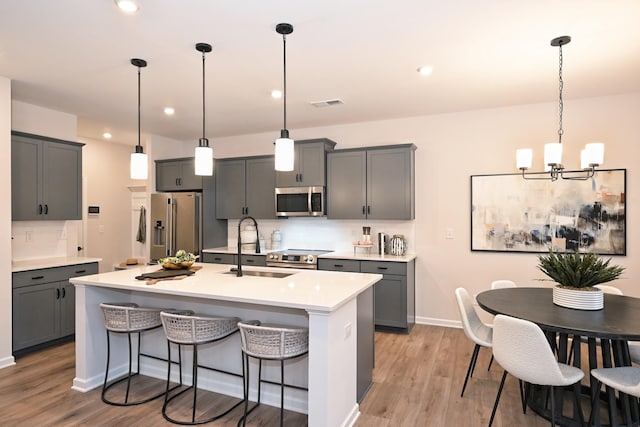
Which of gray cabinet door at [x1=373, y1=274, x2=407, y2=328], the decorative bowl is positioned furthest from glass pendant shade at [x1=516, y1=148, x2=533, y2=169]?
the decorative bowl

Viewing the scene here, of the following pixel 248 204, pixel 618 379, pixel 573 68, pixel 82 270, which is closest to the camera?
pixel 618 379

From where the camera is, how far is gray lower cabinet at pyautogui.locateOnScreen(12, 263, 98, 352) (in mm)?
3535

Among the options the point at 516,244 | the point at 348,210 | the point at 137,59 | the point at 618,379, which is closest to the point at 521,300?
the point at 618,379

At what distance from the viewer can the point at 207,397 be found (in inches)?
110

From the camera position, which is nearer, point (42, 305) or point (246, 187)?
point (42, 305)

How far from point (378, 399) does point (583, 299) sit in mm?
1571

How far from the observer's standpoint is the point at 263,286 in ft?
8.46

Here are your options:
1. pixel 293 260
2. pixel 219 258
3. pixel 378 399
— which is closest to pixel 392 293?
pixel 293 260

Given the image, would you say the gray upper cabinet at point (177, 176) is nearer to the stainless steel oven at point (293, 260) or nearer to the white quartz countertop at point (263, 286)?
the stainless steel oven at point (293, 260)

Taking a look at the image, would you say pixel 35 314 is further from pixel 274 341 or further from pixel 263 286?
pixel 274 341

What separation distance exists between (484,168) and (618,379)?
9.16ft

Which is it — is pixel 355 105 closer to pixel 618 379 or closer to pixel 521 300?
pixel 521 300

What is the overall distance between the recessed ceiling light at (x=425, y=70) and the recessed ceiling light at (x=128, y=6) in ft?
7.12

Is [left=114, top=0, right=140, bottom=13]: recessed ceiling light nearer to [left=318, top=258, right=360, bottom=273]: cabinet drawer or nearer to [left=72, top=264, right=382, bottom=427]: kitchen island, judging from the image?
[left=72, top=264, right=382, bottom=427]: kitchen island
